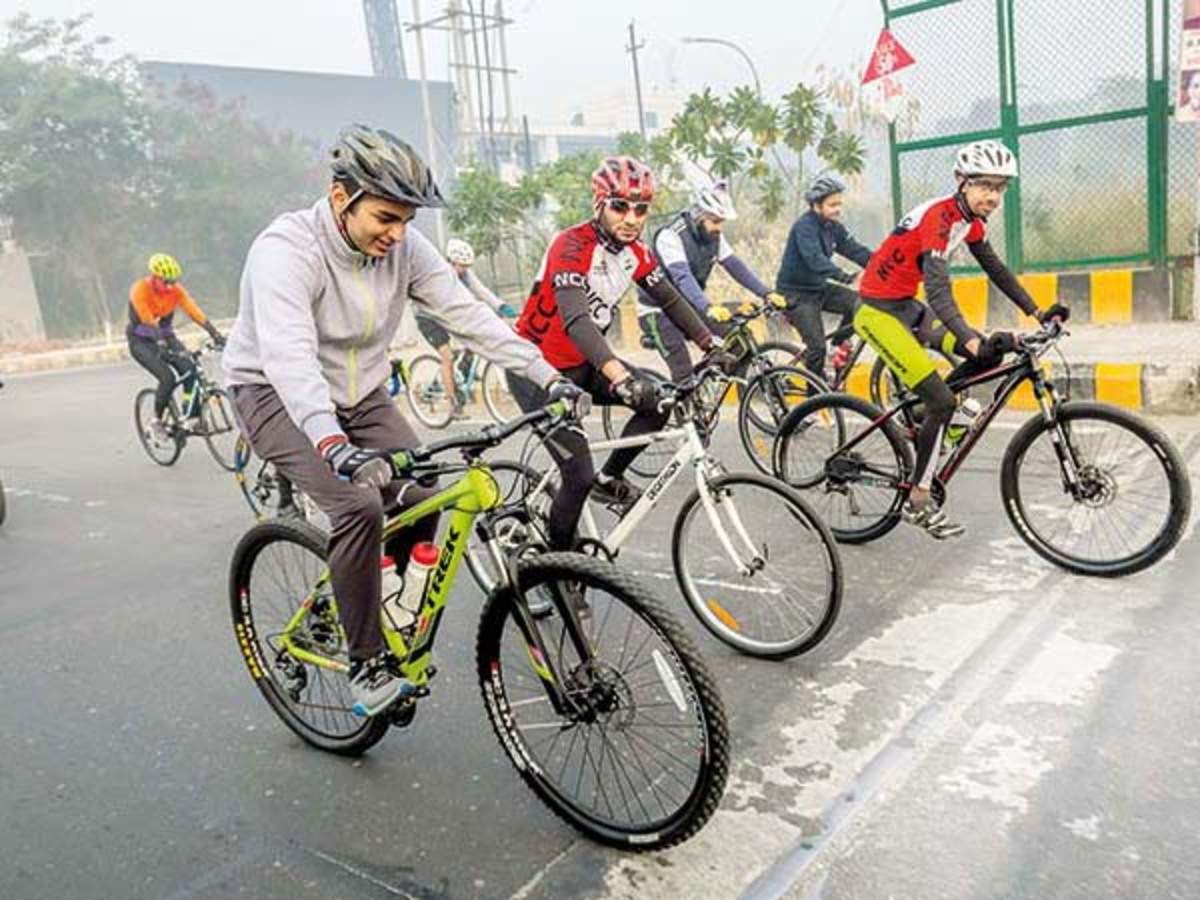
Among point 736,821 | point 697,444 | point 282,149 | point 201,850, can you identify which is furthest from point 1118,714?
point 282,149

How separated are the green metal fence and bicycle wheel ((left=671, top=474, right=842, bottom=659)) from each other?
7240 mm

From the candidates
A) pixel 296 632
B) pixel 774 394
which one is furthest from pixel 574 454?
pixel 774 394

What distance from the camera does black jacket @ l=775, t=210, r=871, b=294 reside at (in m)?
7.28

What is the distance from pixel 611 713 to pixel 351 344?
1.44 meters

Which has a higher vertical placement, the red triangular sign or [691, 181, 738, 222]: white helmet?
the red triangular sign

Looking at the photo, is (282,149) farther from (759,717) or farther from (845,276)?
(759,717)

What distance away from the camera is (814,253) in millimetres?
7266

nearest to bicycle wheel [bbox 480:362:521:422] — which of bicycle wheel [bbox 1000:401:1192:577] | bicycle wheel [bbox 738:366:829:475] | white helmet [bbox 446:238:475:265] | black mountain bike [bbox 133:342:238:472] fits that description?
white helmet [bbox 446:238:475:265]

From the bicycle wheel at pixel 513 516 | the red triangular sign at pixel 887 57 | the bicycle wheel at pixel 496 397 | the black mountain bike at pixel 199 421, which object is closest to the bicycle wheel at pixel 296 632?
the bicycle wheel at pixel 513 516

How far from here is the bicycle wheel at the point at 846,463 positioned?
5.08 metres

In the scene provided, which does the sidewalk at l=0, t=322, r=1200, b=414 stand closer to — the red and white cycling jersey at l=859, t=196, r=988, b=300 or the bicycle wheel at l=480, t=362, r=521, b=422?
the red and white cycling jersey at l=859, t=196, r=988, b=300

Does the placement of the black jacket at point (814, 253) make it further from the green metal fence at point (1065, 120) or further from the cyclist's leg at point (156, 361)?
the cyclist's leg at point (156, 361)

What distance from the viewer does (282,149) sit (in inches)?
1427

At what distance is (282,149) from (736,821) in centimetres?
3707
